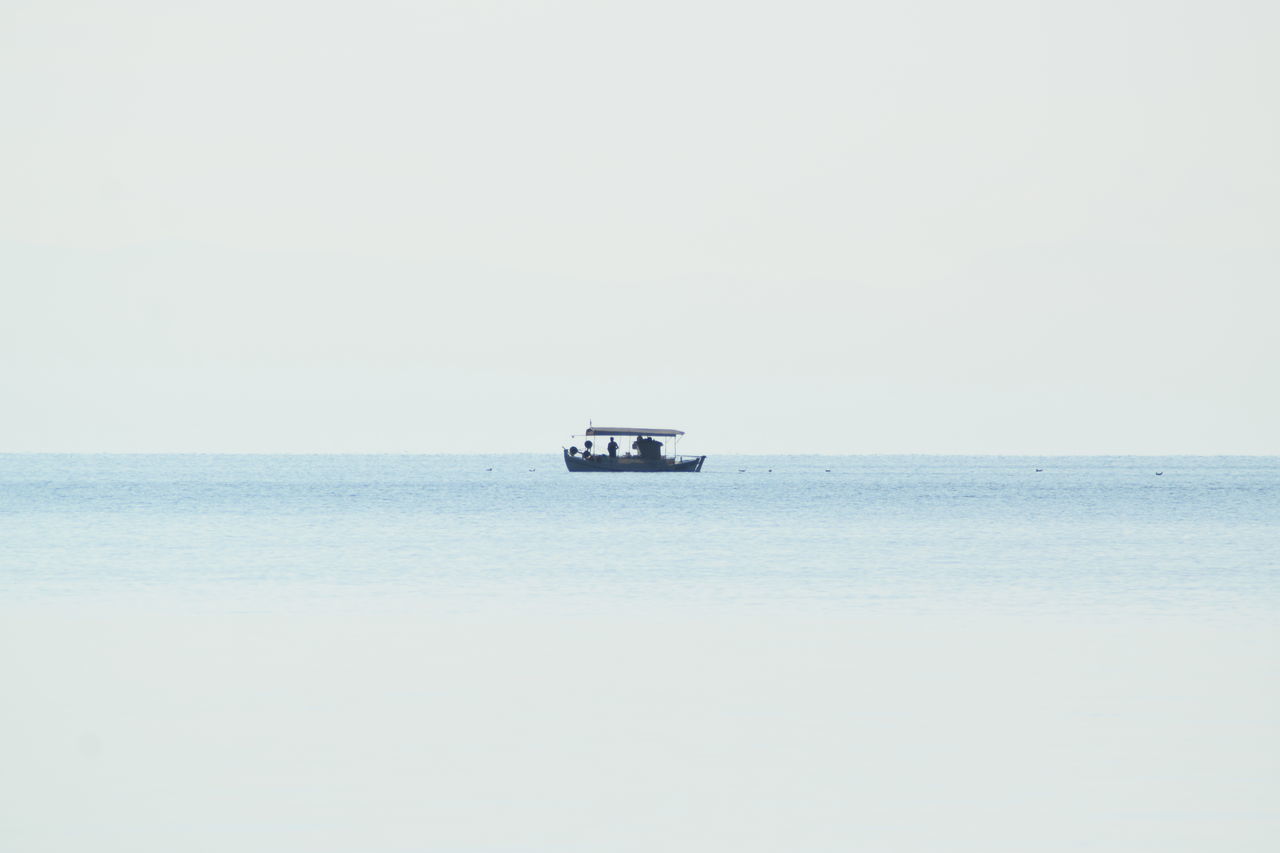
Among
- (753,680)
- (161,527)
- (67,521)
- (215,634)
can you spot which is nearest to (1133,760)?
(753,680)

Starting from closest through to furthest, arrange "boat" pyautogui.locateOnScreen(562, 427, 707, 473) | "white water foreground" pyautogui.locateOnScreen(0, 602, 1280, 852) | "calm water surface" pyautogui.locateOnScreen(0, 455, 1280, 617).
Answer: "white water foreground" pyautogui.locateOnScreen(0, 602, 1280, 852) < "calm water surface" pyautogui.locateOnScreen(0, 455, 1280, 617) < "boat" pyautogui.locateOnScreen(562, 427, 707, 473)

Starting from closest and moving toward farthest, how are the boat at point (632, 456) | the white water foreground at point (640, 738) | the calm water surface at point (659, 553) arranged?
the white water foreground at point (640, 738) → the calm water surface at point (659, 553) → the boat at point (632, 456)

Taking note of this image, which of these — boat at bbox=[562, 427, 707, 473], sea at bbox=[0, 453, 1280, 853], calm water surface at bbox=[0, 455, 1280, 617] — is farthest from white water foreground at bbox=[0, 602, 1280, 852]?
boat at bbox=[562, 427, 707, 473]

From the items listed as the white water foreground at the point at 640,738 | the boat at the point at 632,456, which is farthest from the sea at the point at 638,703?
the boat at the point at 632,456

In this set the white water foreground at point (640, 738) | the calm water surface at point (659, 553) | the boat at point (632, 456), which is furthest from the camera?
the boat at point (632, 456)

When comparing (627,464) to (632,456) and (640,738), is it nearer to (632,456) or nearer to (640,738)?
(632,456)

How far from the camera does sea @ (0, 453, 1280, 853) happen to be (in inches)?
457

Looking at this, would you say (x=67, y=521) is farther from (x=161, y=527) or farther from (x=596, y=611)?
(x=596, y=611)

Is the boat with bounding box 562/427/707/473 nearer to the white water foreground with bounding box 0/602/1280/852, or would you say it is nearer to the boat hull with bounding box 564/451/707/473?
the boat hull with bounding box 564/451/707/473

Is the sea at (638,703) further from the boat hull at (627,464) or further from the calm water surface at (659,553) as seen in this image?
the boat hull at (627,464)

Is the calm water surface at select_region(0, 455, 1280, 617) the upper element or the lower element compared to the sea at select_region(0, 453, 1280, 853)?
lower

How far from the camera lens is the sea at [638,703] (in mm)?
11609

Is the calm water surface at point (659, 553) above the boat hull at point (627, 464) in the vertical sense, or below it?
above

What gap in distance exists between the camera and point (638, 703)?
1617 centimetres
